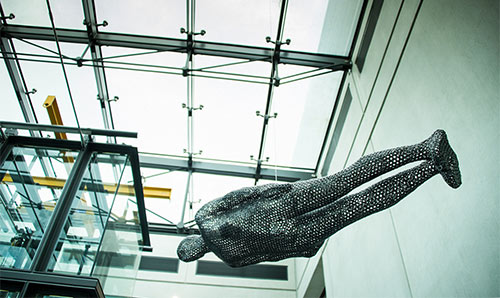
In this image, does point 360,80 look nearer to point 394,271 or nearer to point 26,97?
point 394,271

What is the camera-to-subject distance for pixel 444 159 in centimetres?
248

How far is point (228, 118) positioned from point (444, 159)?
7096mm

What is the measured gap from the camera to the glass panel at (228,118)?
28.9 feet

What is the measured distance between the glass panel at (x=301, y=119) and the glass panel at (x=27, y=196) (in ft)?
15.7

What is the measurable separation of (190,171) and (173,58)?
3238mm

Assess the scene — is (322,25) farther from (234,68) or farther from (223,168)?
(223,168)

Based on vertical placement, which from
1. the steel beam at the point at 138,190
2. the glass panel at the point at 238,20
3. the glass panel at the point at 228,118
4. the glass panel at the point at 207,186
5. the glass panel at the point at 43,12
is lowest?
the steel beam at the point at 138,190

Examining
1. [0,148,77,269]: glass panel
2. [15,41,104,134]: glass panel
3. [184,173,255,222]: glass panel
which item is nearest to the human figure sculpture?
[0,148,77,269]: glass panel

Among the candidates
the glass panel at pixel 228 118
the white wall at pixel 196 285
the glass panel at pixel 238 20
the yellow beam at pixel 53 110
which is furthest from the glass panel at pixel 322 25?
the white wall at pixel 196 285

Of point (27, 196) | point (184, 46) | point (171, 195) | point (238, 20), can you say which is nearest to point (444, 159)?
point (27, 196)

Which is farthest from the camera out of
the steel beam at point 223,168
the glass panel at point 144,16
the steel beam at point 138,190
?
the steel beam at point 223,168

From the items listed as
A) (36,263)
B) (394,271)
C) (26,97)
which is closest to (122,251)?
(36,263)

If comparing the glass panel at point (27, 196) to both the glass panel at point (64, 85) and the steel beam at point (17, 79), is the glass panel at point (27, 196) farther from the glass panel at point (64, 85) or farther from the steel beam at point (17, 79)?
the steel beam at point (17, 79)

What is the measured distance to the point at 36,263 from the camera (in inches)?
181
